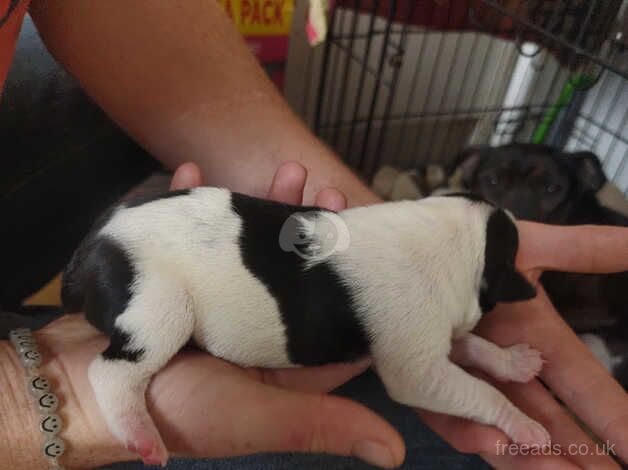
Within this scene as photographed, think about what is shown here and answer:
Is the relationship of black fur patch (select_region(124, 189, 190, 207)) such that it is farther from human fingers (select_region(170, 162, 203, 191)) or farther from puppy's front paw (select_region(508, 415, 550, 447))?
puppy's front paw (select_region(508, 415, 550, 447))

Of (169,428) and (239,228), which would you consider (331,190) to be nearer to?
(239,228)

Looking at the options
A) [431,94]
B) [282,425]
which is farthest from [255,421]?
[431,94]

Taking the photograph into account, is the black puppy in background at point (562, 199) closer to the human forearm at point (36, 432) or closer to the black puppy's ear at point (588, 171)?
the black puppy's ear at point (588, 171)

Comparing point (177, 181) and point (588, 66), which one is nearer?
point (177, 181)

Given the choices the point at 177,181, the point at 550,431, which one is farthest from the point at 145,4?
the point at 550,431

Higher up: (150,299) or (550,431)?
(150,299)

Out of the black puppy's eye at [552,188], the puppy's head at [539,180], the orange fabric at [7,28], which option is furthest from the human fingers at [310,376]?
the black puppy's eye at [552,188]
